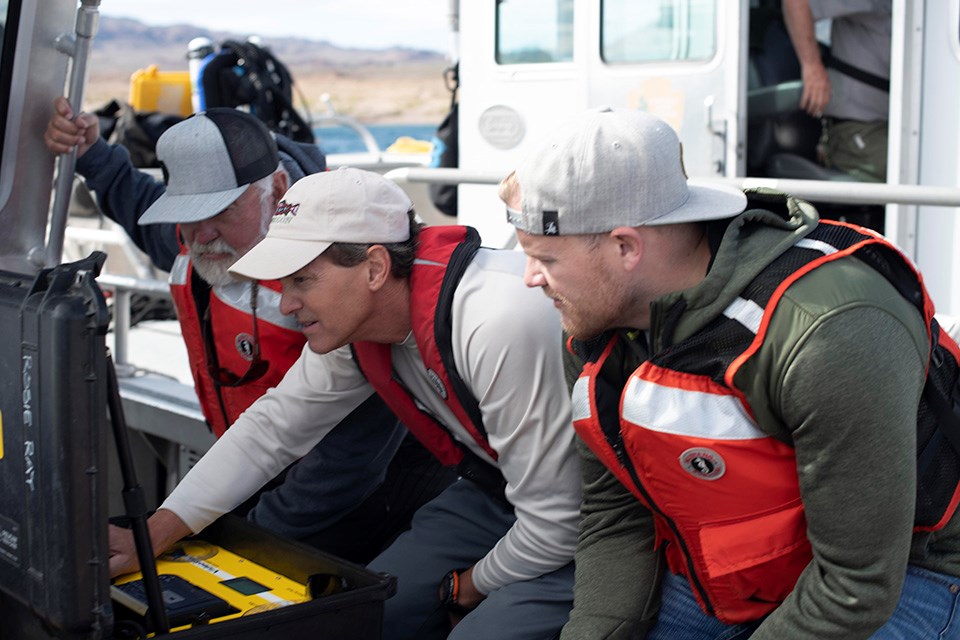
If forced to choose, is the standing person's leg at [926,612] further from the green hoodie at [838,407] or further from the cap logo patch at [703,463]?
the cap logo patch at [703,463]

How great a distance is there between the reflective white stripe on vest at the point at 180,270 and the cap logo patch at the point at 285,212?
669 millimetres

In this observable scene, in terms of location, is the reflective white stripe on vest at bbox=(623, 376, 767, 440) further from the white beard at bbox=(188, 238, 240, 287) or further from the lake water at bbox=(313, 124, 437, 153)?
the lake water at bbox=(313, 124, 437, 153)

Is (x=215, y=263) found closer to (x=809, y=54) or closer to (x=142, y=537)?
(x=142, y=537)

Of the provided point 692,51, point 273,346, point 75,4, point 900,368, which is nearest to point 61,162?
point 75,4

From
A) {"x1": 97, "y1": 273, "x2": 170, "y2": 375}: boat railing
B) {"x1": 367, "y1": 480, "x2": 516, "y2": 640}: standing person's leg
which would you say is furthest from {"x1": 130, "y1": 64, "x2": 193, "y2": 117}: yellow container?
{"x1": 367, "y1": 480, "x2": 516, "y2": 640}: standing person's leg

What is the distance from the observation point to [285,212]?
216 cm

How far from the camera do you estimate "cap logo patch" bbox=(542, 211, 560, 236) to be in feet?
5.55

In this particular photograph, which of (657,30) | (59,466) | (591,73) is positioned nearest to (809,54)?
(657,30)

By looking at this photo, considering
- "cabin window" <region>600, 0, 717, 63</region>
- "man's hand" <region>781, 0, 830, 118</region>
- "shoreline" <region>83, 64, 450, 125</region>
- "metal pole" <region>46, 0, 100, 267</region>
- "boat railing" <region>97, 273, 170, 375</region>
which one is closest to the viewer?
"metal pole" <region>46, 0, 100, 267</region>

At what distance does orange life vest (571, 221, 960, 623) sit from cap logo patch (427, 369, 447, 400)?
434mm

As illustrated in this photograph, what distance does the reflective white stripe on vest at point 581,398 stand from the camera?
1.84 m

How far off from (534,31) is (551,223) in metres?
3.51

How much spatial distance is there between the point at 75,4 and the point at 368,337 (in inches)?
39.2

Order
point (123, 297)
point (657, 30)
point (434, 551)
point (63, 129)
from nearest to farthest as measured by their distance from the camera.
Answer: point (434, 551), point (63, 129), point (123, 297), point (657, 30)
